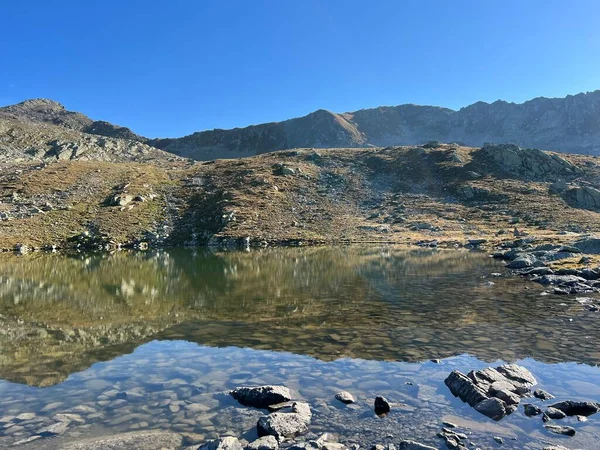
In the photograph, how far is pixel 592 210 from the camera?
311 feet

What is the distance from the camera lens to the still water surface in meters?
11.1

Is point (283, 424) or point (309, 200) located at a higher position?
point (309, 200)

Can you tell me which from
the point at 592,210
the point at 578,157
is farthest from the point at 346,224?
the point at 578,157

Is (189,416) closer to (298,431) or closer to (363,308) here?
(298,431)

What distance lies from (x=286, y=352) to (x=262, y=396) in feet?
16.4

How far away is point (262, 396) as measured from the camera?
12.2 meters

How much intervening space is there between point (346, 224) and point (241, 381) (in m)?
80.3

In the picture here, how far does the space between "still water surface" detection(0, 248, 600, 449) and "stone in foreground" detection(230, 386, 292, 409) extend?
37cm

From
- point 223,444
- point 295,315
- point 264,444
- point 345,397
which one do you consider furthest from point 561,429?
point 295,315

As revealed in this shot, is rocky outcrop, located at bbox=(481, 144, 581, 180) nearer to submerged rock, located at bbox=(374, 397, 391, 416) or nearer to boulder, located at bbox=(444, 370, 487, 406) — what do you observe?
boulder, located at bbox=(444, 370, 487, 406)

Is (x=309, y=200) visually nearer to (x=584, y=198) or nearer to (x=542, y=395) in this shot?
(x=584, y=198)

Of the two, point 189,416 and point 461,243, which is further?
point 461,243

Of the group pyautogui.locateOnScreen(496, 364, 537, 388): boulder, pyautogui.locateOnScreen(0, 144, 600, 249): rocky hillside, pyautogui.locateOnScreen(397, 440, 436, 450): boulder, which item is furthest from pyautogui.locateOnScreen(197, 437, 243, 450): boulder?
pyautogui.locateOnScreen(0, 144, 600, 249): rocky hillside

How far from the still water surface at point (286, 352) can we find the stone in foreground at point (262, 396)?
1.23 ft
